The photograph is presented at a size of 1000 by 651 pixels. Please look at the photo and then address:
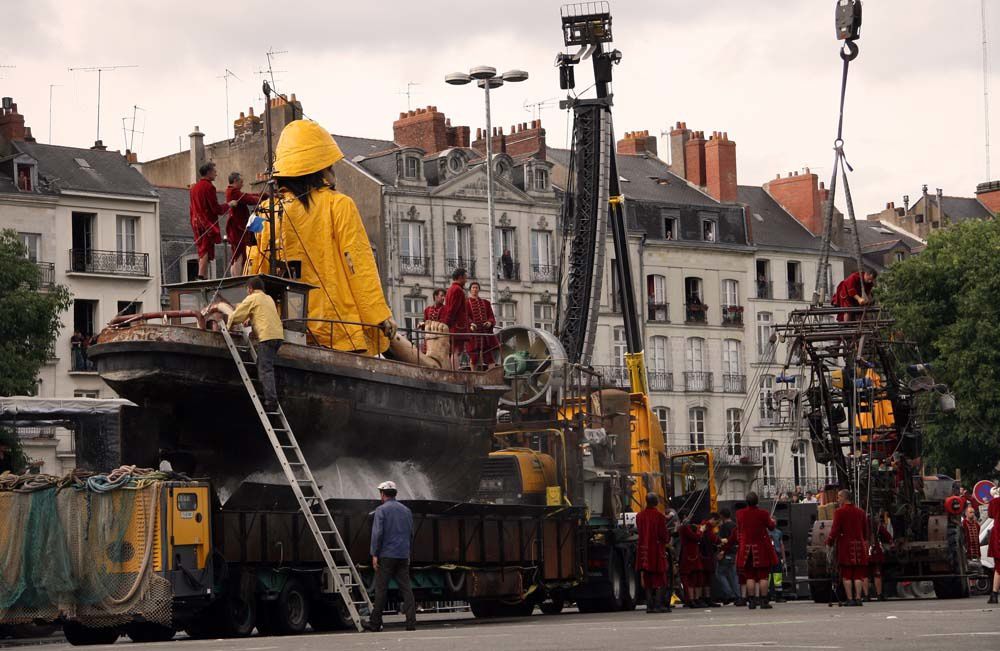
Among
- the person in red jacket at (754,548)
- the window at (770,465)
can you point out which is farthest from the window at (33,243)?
the person in red jacket at (754,548)

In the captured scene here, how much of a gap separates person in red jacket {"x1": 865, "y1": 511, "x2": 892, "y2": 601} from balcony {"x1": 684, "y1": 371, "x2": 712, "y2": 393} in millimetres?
45819

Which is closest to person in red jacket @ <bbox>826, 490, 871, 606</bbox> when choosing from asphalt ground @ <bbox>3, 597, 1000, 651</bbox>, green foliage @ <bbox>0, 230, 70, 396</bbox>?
asphalt ground @ <bbox>3, 597, 1000, 651</bbox>

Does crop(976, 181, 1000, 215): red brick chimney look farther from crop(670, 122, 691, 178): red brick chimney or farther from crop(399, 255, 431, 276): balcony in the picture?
crop(399, 255, 431, 276): balcony

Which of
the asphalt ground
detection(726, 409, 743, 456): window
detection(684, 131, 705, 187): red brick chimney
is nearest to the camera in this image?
the asphalt ground

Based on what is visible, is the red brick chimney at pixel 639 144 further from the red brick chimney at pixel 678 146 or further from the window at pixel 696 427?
the window at pixel 696 427

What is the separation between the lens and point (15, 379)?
52.7 meters

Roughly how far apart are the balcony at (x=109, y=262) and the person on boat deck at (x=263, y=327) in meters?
39.8

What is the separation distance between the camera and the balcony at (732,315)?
78.7 m

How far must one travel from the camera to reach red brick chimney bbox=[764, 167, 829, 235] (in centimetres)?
8506

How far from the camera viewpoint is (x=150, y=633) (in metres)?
23.0

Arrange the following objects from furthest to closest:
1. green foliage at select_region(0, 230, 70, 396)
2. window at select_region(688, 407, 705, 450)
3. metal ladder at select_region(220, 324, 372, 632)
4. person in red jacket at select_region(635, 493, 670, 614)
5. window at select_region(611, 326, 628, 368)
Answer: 1. window at select_region(688, 407, 705, 450)
2. window at select_region(611, 326, 628, 368)
3. green foliage at select_region(0, 230, 70, 396)
4. person in red jacket at select_region(635, 493, 670, 614)
5. metal ladder at select_region(220, 324, 372, 632)

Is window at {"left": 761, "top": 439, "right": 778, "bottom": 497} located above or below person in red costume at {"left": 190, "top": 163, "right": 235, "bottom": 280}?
below

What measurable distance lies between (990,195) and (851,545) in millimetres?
77442

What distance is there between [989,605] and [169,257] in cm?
4357
